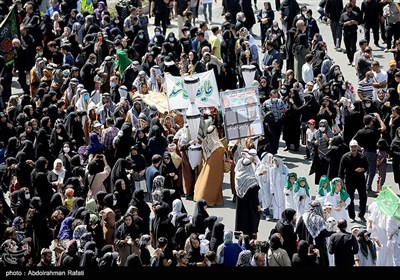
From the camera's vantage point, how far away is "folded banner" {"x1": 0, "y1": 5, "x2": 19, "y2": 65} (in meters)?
32.4

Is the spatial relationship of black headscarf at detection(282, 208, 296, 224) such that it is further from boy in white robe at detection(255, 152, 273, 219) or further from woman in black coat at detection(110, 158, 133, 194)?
woman in black coat at detection(110, 158, 133, 194)

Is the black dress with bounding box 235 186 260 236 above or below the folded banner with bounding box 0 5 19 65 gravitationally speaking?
below

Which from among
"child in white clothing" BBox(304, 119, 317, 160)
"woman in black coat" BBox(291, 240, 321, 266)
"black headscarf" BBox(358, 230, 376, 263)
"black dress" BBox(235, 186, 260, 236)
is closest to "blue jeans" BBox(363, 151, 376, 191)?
"child in white clothing" BBox(304, 119, 317, 160)

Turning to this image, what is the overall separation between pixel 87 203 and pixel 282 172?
3.85 m

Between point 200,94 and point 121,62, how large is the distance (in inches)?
180

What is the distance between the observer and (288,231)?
2241 cm

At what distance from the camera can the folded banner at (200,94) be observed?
89.7 feet

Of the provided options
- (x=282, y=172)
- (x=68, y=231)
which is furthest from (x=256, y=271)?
(x=282, y=172)

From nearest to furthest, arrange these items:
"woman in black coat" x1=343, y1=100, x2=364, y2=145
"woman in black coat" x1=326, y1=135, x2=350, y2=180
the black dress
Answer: the black dress, "woman in black coat" x1=326, y1=135, x2=350, y2=180, "woman in black coat" x1=343, y1=100, x2=364, y2=145

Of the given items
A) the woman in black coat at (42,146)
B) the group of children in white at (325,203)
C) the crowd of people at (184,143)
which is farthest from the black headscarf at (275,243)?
the woman in black coat at (42,146)

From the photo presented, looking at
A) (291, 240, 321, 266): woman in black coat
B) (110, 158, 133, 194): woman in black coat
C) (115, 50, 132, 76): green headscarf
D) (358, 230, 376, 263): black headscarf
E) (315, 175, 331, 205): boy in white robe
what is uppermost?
(115, 50, 132, 76): green headscarf

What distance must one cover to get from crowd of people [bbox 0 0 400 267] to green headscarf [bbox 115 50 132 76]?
4 centimetres

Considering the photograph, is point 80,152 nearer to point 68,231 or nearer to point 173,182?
point 173,182

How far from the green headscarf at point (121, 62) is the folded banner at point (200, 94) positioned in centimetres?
388
